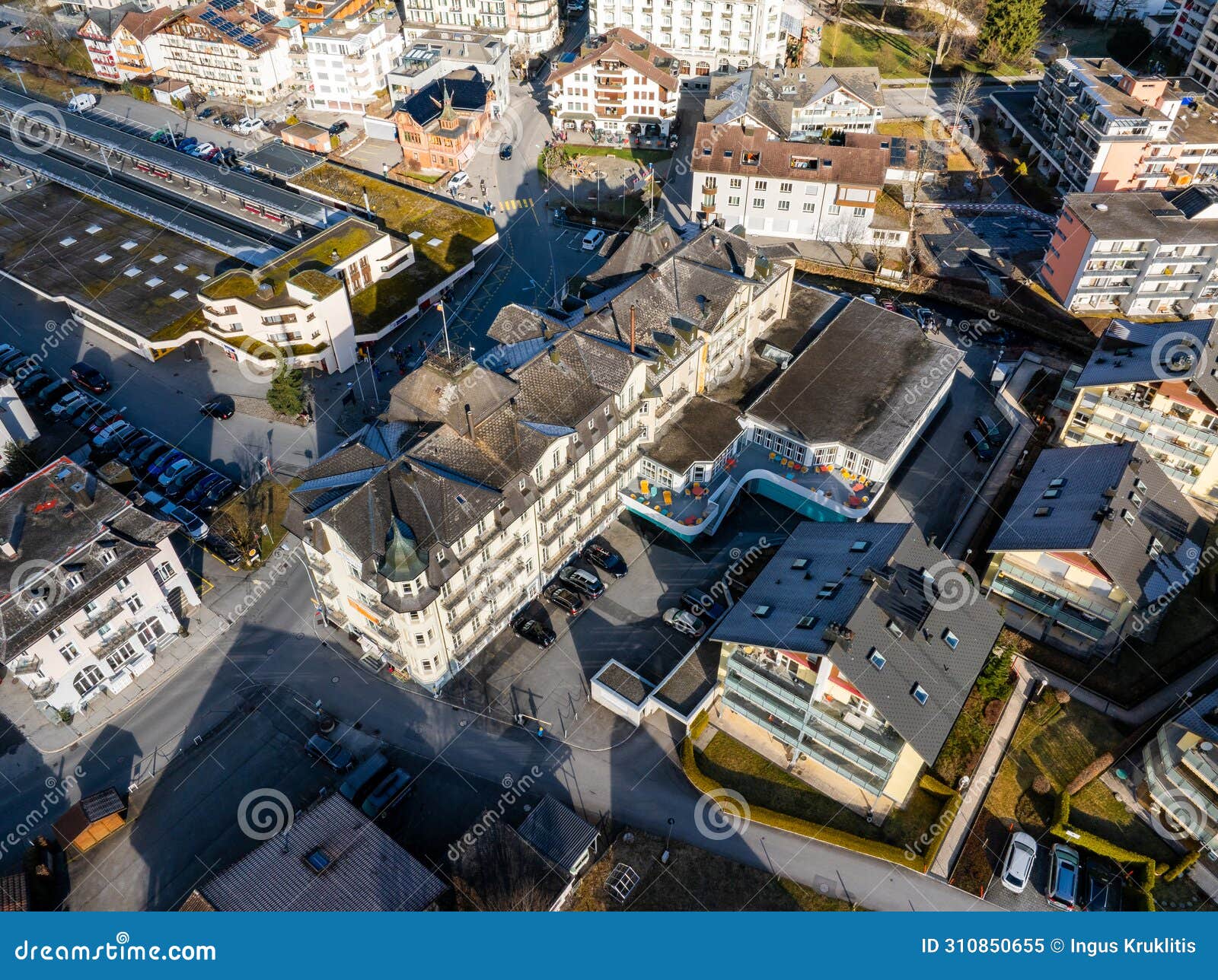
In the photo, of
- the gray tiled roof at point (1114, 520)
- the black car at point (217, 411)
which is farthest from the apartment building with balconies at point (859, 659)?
the black car at point (217, 411)

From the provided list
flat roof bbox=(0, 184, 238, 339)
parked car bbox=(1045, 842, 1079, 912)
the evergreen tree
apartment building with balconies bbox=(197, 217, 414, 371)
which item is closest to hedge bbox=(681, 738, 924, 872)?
parked car bbox=(1045, 842, 1079, 912)

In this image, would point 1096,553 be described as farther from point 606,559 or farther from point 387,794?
point 387,794

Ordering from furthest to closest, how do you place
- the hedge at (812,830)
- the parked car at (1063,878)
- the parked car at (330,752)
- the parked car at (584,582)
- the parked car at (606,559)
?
the parked car at (606,559), the parked car at (584,582), the parked car at (330,752), the hedge at (812,830), the parked car at (1063,878)

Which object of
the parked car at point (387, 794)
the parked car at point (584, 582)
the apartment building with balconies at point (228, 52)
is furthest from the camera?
the apartment building with balconies at point (228, 52)

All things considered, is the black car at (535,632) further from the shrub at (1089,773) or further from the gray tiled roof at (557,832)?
the shrub at (1089,773)

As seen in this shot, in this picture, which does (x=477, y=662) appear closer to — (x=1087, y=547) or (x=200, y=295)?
(x=1087, y=547)

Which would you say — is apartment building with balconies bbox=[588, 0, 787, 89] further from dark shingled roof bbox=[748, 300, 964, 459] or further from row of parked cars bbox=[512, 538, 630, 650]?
row of parked cars bbox=[512, 538, 630, 650]
